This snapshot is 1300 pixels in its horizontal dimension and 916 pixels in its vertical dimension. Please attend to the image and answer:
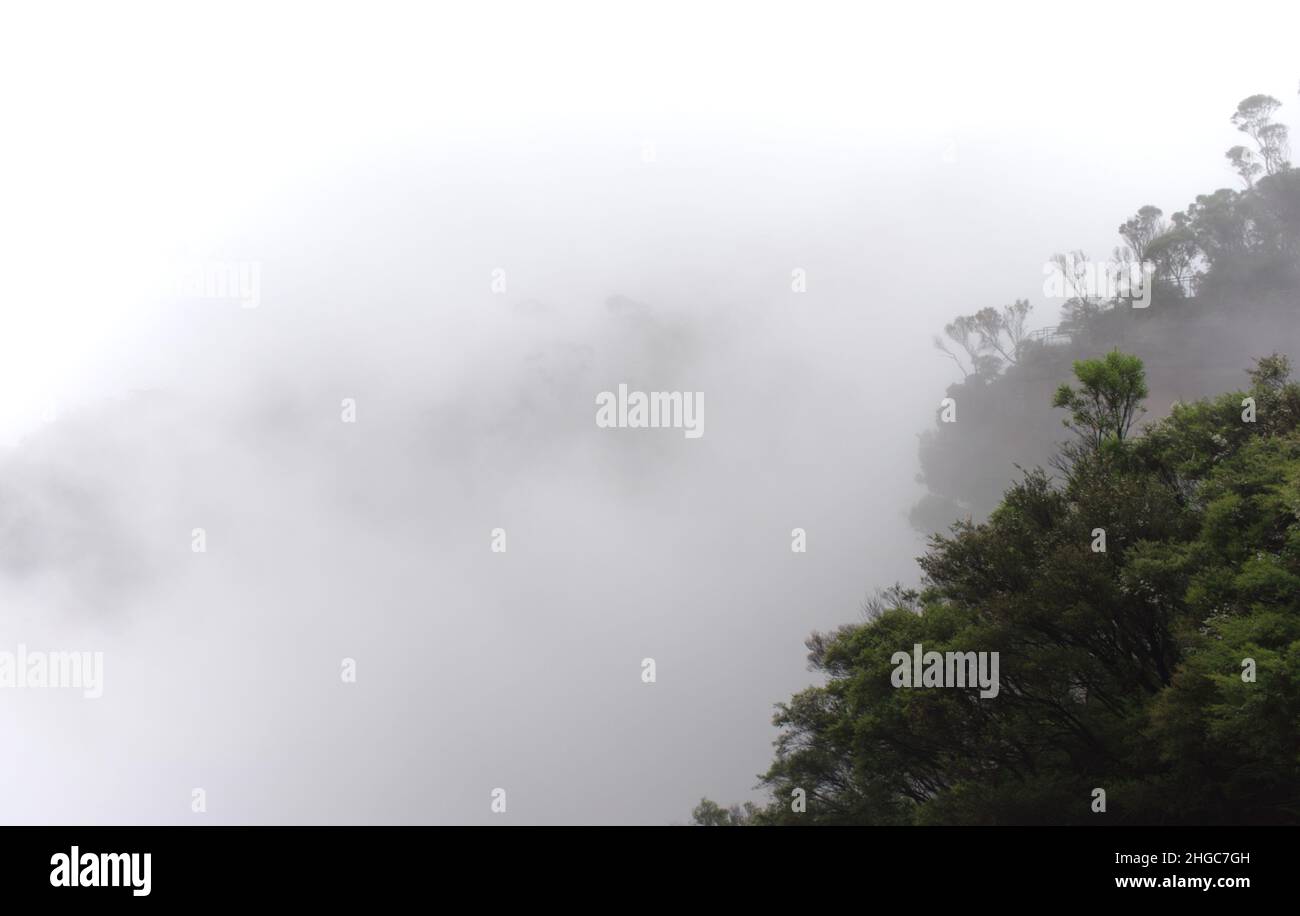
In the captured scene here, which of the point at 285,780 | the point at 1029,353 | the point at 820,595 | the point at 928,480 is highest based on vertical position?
the point at 1029,353

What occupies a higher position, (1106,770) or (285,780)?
(1106,770)

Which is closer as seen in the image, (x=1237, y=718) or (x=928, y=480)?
(x=1237, y=718)

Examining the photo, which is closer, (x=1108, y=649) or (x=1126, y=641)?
(x=1126, y=641)

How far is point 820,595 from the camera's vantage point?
17762 centimetres

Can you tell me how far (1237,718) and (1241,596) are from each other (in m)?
3.72

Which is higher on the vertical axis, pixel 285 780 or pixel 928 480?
pixel 928 480

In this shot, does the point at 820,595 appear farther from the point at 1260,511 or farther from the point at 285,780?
the point at 1260,511

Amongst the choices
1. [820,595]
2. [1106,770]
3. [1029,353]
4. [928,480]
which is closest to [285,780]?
[820,595]
